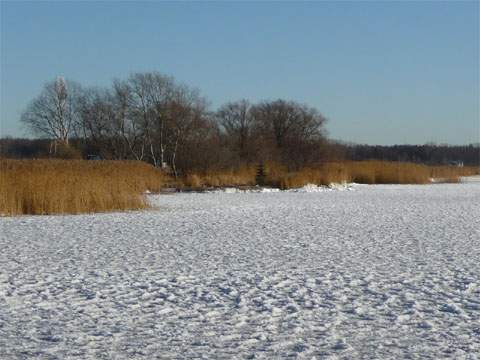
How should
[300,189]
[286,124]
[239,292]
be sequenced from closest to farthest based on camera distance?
[239,292] → [300,189] → [286,124]

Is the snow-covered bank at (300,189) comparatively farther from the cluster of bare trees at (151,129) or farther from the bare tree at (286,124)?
the bare tree at (286,124)

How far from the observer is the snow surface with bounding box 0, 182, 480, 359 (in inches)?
199

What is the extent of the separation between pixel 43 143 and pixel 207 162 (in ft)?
85.1

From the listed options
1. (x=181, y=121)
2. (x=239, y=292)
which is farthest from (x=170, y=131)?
(x=239, y=292)

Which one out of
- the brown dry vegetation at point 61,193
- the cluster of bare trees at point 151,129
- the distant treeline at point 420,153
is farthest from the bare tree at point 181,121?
the distant treeline at point 420,153

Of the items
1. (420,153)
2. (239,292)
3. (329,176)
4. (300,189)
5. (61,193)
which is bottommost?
(239,292)

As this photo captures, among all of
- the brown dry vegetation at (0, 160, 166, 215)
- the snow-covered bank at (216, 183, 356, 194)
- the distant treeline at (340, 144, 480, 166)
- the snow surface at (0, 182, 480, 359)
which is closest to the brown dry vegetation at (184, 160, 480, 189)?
the snow-covered bank at (216, 183, 356, 194)

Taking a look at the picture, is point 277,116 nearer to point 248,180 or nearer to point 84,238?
point 248,180

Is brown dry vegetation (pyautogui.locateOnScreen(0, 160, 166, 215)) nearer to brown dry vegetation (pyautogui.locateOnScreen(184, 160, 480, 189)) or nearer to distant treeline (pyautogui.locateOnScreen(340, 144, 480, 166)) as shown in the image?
brown dry vegetation (pyautogui.locateOnScreen(184, 160, 480, 189))

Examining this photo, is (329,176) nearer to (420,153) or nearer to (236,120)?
(236,120)

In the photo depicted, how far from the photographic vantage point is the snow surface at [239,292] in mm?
5066

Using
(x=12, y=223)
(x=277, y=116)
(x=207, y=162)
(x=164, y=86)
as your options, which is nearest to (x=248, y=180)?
(x=207, y=162)

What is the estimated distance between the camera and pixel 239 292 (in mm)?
6973

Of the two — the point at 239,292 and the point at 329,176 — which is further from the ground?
the point at 329,176
